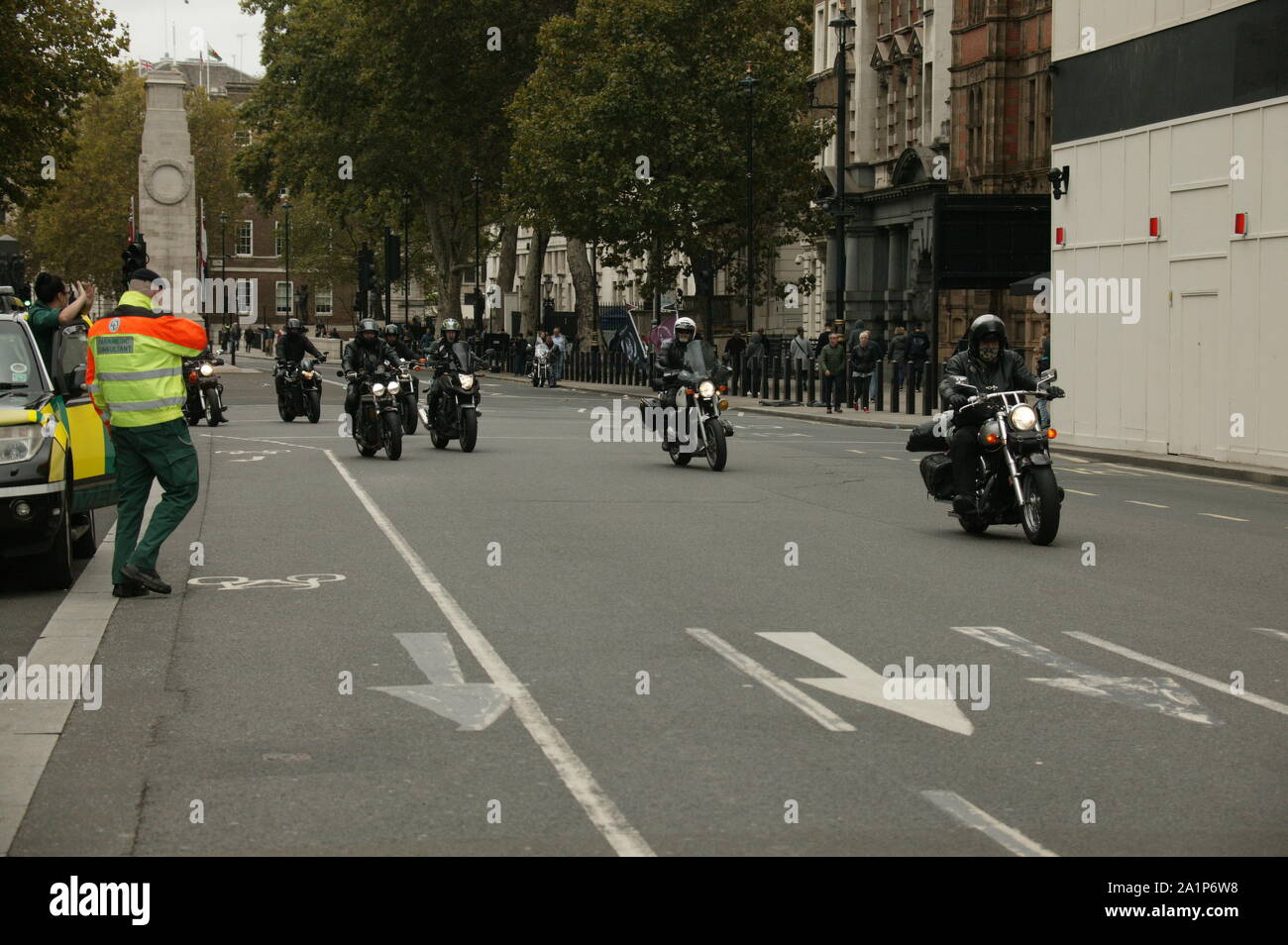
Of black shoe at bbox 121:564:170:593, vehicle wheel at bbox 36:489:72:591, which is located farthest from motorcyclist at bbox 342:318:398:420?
black shoe at bbox 121:564:170:593

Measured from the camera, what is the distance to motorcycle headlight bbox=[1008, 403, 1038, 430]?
15.1m

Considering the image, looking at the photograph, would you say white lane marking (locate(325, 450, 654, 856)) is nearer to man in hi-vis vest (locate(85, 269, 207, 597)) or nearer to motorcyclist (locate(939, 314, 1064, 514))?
man in hi-vis vest (locate(85, 269, 207, 597))

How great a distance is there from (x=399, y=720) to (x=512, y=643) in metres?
2.02

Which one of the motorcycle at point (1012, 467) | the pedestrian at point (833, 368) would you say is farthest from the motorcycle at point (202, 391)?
the motorcycle at point (1012, 467)

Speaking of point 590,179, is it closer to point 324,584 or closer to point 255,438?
point 255,438

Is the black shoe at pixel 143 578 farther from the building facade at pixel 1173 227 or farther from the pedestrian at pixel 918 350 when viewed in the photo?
the pedestrian at pixel 918 350

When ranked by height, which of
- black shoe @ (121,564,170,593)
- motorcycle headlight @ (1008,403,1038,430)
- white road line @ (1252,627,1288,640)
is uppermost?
motorcycle headlight @ (1008,403,1038,430)

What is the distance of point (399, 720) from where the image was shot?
26.7 feet

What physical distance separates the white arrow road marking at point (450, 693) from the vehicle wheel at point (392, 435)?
14.1 metres

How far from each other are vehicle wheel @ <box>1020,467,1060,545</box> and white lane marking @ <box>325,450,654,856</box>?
473 centimetres

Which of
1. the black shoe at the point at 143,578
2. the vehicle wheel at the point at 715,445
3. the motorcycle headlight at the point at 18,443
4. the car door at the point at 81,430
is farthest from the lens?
the vehicle wheel at the point at 715,445

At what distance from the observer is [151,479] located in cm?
1186

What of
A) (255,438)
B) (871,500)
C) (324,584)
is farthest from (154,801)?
(255,438)

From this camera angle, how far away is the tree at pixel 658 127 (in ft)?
180
